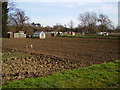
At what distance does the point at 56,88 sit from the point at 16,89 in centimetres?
124

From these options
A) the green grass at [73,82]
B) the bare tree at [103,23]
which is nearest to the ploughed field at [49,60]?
the green grass at [73,82]

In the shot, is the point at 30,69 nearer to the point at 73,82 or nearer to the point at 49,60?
the point at 49,60

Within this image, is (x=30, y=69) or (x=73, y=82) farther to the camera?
(x=30, y=69)

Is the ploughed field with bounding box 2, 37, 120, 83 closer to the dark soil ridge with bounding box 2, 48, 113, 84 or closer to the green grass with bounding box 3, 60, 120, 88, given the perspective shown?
the dark soil ridge with bounding box 2, 48, 113, 84

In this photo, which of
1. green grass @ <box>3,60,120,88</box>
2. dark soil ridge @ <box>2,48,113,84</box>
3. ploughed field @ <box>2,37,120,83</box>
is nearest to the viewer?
green grass @ <box>3,60,120,88</box>

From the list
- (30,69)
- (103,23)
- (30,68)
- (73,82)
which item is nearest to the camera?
(73,82)

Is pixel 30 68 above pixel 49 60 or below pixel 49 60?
below

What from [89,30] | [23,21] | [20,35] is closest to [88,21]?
[89,30]

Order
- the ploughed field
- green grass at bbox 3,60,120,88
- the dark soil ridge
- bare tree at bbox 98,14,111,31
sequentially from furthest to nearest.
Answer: bare tree at bbox 98,14,111,31
the ploughed field
the dark soil ridge
green grass at bbox 3,60,120,88

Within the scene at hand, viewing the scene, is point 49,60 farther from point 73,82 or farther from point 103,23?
point 103,23

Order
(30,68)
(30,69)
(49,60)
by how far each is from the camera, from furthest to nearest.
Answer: (49,60) < (30,68) < (30,69)

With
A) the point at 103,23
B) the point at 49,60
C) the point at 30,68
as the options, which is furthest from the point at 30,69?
the point at 103,23

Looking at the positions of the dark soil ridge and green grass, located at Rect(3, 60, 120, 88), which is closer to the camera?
green grass, located at Rect(3, 60, 120, 88)

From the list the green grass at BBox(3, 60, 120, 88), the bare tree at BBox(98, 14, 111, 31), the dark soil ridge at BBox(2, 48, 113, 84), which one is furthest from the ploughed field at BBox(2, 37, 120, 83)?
the bare tree at BBox(98, 14, 111, 31)
